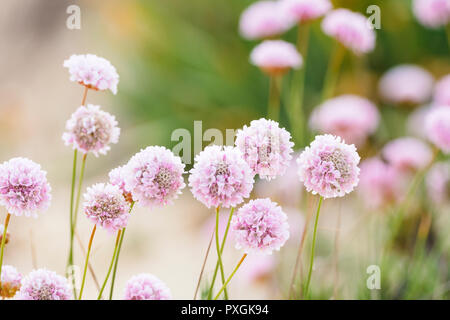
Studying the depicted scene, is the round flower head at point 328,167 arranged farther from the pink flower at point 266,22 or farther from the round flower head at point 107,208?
the pink flower at point 266,22

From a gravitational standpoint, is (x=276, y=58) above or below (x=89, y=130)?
above

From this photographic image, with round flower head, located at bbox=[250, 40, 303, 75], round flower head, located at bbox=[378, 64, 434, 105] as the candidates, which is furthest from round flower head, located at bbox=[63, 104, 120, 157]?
round flower head, located at bbox=[378, 64, 434, 105]

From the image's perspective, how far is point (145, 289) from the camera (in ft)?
1.39

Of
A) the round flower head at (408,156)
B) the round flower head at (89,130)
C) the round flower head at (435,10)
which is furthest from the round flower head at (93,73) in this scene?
the round flower head at (435,10)

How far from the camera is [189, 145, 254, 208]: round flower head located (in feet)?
1.21

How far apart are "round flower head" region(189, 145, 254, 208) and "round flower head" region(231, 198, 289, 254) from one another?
26 mm

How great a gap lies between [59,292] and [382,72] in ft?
4.94

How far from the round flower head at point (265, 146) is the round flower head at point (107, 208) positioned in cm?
9

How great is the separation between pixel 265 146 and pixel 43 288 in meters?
0.18

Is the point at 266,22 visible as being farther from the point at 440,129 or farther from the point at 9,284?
the point at 9,284

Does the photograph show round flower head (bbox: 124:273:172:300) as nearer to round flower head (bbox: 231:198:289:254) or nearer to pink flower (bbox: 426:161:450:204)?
round flower head (bbox: 231:198:289:254)

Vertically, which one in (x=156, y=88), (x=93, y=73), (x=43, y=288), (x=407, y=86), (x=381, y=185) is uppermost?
(x=156, y=88)

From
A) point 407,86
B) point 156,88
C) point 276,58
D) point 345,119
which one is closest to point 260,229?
point 276,58
